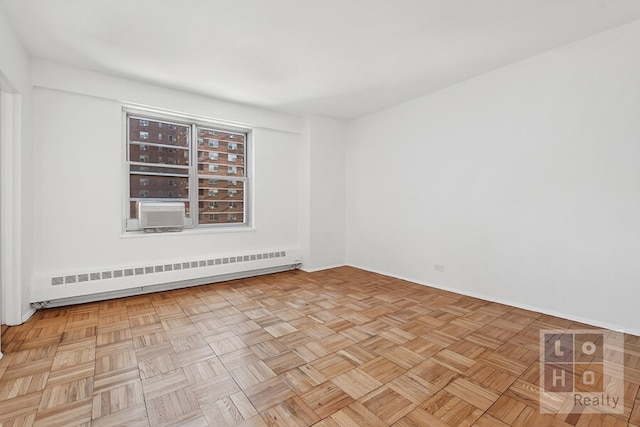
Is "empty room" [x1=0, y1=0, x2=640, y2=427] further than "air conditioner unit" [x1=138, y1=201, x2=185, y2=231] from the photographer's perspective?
No

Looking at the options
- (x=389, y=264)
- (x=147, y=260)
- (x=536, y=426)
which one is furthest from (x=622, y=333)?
(x=147, y=260)

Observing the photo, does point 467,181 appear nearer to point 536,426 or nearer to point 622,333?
point 622,333

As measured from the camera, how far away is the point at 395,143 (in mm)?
4387

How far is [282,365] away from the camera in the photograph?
6.51 feet

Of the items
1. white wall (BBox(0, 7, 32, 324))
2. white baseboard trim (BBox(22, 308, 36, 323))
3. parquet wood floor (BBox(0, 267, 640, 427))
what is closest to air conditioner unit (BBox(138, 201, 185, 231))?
parquet wood floor (BBox(0, 267, 640, 427))

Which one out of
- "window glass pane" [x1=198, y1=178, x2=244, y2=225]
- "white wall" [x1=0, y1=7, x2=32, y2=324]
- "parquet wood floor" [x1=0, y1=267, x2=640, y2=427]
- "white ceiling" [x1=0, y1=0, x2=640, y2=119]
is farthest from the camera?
"window glass pane" [x1=198, y1=178, x2=244, y2=225]

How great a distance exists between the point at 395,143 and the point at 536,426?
3.64 m

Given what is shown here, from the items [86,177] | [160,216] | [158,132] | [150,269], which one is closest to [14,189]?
[86,177]

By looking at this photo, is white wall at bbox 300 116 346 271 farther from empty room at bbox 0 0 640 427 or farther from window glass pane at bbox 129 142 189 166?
window glass pane at bbox 129 142 189 166

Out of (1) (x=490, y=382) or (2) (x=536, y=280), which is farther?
(2) (x=536, y=280)

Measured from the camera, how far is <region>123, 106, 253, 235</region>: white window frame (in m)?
3.56

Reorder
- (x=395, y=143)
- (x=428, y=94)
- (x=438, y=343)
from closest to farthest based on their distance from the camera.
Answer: (x=438, y=343) → (x=428, y=94) → (x=395, y=143)

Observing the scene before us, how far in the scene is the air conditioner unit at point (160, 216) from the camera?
3584mm
